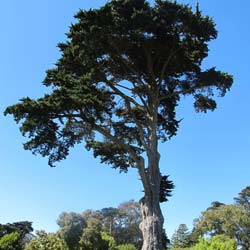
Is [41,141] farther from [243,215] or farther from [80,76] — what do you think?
[243,215]

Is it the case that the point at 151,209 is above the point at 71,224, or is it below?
below

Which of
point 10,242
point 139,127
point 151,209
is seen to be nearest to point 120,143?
point 139,127

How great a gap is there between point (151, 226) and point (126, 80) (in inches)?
247

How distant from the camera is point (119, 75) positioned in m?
15.2

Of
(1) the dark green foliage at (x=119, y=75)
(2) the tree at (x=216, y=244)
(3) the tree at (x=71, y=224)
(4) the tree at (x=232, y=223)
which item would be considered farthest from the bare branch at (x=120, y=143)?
(4) the tree at (x=232, y=223)

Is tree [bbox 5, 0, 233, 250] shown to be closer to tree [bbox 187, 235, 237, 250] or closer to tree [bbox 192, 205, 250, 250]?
tree [bbox 187, 235, 237, 250]

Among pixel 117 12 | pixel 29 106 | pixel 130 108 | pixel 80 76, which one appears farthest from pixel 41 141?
pixel 117 12

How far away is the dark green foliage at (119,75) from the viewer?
42.4 ft

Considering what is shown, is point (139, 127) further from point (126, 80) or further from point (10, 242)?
point (10, 242)

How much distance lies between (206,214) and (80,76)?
36.2 m

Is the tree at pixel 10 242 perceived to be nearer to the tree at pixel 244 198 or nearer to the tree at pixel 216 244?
the tree at pixel 216 244

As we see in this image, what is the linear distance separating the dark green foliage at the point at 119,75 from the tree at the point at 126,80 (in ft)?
0.12

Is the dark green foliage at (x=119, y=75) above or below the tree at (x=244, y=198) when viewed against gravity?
below

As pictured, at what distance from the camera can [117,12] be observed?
1320 centimetres
